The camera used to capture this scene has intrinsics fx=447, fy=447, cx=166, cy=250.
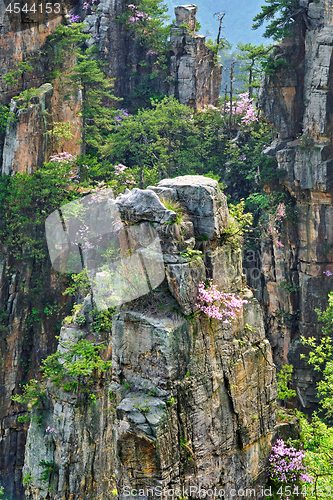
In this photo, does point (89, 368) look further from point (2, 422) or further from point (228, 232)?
point (2, 422)

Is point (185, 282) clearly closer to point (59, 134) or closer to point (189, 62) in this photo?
point (59, 134)

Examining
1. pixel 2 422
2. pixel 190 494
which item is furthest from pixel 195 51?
pixel 190 494

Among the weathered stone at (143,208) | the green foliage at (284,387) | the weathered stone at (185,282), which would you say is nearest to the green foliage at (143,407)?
the weathered stone at (185,282)

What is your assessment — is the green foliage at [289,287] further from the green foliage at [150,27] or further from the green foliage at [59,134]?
the green foliage at [150,27]

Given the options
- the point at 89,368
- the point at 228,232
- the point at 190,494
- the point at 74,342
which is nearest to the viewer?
the point at 190,494

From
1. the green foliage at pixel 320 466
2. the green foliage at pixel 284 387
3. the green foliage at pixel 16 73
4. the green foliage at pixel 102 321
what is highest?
the green foliage at pixel 16 73

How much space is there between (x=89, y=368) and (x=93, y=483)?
4.03 meters

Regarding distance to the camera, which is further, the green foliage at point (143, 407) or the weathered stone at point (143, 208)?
the weathered stone at point (143, 208)

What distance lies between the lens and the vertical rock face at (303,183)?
62.9 ft

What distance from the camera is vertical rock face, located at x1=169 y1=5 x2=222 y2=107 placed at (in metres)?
26.7

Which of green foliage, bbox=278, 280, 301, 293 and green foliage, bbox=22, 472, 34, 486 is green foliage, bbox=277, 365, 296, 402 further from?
green foliage, bbox=22, 472, 34, 486

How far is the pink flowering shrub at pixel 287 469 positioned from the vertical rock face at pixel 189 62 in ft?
72.8

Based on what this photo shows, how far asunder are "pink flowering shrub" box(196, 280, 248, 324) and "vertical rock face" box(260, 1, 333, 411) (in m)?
12.6

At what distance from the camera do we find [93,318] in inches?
593
